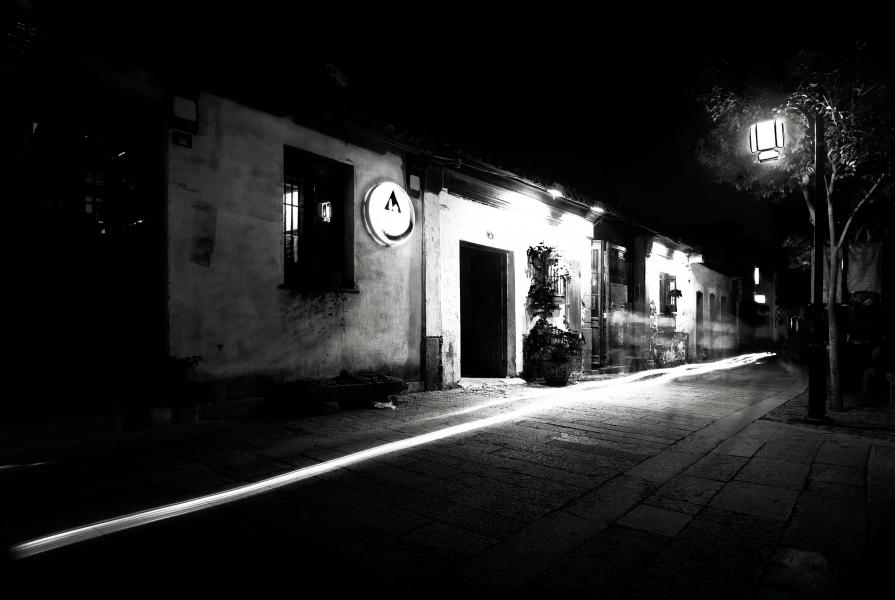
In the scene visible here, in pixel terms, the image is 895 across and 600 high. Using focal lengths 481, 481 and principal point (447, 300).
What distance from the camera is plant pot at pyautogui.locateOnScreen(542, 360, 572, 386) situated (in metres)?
11.0

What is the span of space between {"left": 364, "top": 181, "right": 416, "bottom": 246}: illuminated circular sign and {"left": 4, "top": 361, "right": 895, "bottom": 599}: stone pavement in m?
3.78

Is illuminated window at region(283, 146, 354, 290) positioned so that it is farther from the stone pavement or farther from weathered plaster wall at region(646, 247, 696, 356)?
weathered plaster wall at region(646, 247, 696, 356)

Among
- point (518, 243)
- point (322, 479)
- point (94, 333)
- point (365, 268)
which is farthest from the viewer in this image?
point (518, 243)

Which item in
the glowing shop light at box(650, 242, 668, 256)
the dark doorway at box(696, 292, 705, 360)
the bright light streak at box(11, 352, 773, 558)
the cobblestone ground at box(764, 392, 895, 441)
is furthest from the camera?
the dark doorway at box(696, 292, 705, 360)

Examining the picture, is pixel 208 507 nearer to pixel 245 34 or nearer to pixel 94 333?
pixel 94 333

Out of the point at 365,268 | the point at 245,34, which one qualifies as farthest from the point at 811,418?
the point at 245,34

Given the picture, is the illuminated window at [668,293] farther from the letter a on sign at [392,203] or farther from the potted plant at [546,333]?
the letter a on sign at [392,203]

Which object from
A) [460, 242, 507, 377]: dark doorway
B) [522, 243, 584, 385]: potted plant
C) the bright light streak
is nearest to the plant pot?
[522, 243, 584, 385]: potted plant

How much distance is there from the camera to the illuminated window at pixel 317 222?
7.84 m

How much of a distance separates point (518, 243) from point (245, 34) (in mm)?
7315

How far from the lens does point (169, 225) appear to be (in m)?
6.09

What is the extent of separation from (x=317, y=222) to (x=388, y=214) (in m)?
1.33

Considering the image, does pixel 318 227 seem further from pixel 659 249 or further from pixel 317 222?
pixel 659 249

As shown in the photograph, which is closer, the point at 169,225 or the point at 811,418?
the point at 169,225
